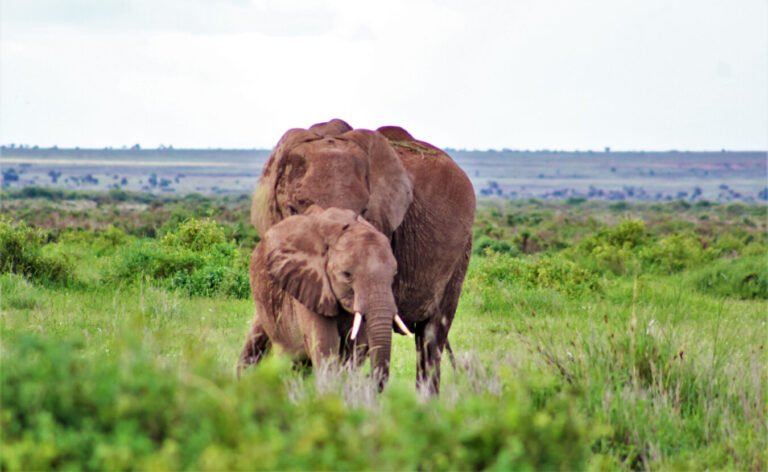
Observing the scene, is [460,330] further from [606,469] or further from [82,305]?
[606,469]

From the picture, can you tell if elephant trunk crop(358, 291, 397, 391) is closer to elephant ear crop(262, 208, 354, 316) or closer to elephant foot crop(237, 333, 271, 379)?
elephant ear crop(262, 208, 354, 316)

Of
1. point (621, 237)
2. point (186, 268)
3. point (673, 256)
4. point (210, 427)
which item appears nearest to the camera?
point (210, 427)

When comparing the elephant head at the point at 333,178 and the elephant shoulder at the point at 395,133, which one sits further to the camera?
the elephant shoulder at the point at 395,133

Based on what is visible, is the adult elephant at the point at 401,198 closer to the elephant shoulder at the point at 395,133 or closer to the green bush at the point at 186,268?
the elephant shoulder at the point at 395,133

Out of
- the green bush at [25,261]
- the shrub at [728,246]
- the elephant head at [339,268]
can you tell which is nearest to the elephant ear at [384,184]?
the elephant head at [339,268]

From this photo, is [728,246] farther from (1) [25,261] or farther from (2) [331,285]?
(2) [331,285]

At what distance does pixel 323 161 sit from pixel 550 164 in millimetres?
161289

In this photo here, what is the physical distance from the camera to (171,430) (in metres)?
3.14

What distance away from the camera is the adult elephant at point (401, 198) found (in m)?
5.79

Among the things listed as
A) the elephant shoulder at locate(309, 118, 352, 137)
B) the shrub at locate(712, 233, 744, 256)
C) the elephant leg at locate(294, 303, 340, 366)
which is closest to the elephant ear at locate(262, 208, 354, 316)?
the elephant leg at locate(294, 303, 340, 366)

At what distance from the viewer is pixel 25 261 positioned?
1296cm

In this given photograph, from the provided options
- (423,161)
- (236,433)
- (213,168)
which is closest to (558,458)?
(236,433)

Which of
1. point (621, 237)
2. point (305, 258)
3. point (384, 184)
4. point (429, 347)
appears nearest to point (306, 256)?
point (305, 258)

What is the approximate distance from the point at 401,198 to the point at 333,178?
69cm
